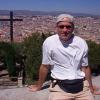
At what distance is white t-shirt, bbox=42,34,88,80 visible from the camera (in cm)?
354

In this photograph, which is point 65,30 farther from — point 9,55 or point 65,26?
point 9,55

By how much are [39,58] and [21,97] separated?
5.06m

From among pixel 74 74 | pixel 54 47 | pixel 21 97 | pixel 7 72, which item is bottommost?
pixel 7 72

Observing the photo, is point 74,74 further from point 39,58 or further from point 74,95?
point 39,58

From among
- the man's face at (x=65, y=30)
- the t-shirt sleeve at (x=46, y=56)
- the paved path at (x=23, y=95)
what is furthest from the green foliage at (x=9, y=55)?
the man's face at (x=65, y=30)

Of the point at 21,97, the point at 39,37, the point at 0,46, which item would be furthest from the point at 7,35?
the point at 21,97

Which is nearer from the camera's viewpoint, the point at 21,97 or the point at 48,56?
the point at 48,56


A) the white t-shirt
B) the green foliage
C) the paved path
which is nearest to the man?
the white t-shirt

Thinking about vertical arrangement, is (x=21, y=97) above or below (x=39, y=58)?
above

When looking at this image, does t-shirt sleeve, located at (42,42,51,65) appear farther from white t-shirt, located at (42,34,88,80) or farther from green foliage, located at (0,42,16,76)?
green foliage, located at (0,42,16,76)

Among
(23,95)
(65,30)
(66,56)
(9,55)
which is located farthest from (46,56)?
(9,55)

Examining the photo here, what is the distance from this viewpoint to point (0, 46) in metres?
11.0

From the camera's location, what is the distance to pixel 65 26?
3.54m

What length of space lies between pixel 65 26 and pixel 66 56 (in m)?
0.28
